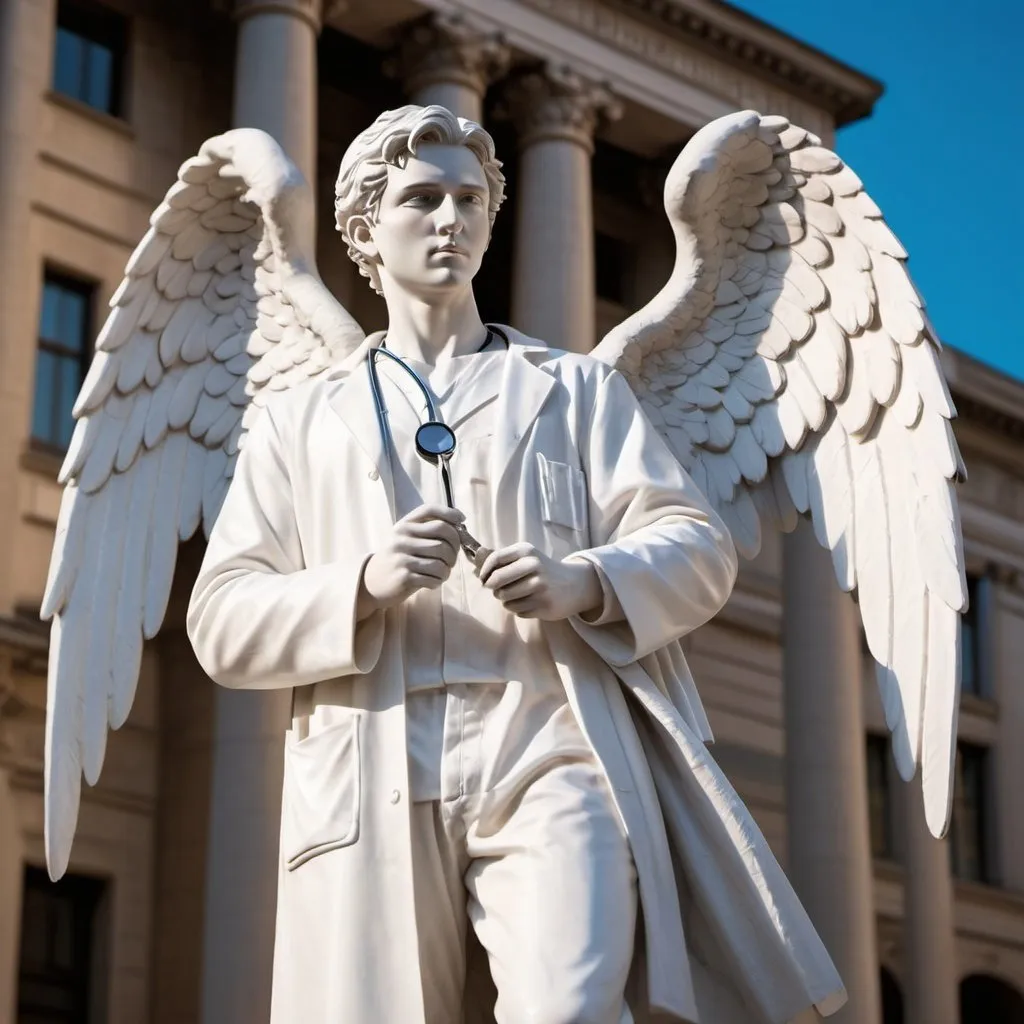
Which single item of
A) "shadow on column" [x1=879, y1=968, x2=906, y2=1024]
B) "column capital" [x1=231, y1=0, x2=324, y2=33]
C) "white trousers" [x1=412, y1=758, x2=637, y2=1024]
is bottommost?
"white trousers" [x1=412, y1=758, x2=637, y2=1024]

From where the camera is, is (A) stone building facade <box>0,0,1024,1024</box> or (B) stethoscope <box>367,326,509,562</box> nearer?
(B) stethoscope <box>367,326,509,562</box>

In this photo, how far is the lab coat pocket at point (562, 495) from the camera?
479 cm

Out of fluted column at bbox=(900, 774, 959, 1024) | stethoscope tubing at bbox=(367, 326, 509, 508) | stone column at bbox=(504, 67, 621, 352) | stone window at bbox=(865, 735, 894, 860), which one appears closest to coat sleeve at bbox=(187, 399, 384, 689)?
stethoscope tubing at bbox=(367, 326, 509, 508)

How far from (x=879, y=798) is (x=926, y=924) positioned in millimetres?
2256

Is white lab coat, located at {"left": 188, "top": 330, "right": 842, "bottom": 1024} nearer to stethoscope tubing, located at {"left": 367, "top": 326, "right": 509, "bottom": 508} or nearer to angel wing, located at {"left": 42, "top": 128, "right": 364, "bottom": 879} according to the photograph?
stethoscope tubing, located at {"left": 367, "top": 326, "right": 509, "bottom": 508}

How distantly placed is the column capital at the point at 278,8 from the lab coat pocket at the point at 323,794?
18786mm

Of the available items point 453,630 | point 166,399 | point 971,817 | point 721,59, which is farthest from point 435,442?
point 971,817

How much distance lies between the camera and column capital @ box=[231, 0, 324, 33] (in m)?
22.4

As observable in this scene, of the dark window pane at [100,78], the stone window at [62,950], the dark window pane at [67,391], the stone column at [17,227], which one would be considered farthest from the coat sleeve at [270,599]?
the dark window pane at [100,78]

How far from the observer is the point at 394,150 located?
496cm

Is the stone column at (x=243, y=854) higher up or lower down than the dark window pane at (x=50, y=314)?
lower down

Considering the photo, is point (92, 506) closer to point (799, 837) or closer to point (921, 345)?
point (921, 345)

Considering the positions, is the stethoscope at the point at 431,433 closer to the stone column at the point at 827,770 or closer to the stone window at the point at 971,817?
the stone column at the point at 827,770

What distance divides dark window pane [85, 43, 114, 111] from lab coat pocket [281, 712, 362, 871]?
65.5 feet
